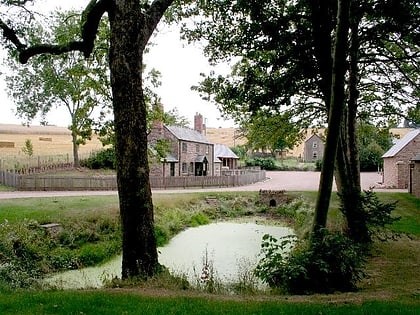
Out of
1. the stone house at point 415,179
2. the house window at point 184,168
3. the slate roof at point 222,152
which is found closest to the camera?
the stone house at point 415,179

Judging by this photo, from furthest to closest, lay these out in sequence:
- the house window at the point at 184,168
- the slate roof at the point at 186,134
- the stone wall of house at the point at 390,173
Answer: the house window at the point at 184,168 < the slate roof at the point at 186,134 < the stone wall of house at the point at 390,173

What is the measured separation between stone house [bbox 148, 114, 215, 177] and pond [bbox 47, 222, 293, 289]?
15.8 m

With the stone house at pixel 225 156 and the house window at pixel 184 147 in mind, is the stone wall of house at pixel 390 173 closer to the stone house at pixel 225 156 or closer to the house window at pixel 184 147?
the house window at pixel 184 147

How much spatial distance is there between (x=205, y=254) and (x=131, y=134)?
702 cm

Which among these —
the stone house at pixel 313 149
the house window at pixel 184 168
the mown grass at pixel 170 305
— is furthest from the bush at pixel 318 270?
the stone house at pixel 313 149

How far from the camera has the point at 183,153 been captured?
132ft

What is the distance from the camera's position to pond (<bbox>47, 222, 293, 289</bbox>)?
34.9 ft

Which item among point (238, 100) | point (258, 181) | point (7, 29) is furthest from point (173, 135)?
point (7, 29)

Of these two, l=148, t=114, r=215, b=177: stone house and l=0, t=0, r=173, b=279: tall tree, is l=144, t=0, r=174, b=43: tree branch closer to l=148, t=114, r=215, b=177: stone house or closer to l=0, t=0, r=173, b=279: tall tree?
l=0, t=0, r=173, b=279: tall tree

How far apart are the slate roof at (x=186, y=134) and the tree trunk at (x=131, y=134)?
30.7 meters

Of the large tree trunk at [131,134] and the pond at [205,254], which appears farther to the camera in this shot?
the pond at [205,254]

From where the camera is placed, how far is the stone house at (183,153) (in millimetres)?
37409

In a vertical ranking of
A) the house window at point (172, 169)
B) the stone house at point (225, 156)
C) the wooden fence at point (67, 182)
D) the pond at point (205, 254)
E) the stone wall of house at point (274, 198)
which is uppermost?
the stone house at point (225, 156)

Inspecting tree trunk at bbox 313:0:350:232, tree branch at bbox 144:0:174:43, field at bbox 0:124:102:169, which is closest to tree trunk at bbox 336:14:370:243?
tree trunk at bbox 313:0:350:232
